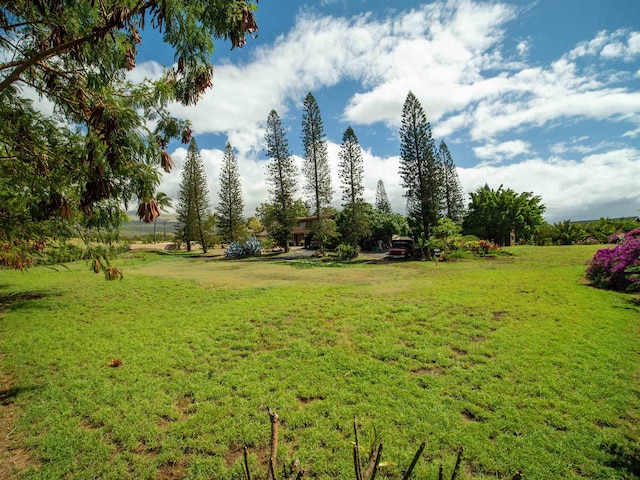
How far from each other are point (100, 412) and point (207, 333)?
2.77 m

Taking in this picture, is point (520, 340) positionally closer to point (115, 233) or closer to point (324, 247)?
point (115, 233)

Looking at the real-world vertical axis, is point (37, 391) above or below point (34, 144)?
below

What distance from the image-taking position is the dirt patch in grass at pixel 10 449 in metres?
3.12

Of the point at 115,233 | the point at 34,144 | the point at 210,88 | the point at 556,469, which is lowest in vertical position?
the point at 556,469

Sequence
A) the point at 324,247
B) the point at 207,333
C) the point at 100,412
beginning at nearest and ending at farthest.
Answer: the point at 100,412
the point at 207,333
the point at 324,247

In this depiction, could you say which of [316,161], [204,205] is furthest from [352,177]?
[204,205]

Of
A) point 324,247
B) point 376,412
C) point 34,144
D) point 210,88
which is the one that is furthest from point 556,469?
point 324,247

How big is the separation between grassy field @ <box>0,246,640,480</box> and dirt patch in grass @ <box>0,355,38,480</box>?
0.13ft

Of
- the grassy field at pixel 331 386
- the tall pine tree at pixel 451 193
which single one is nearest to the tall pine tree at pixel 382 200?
the tall pine tree at pixel 451 193

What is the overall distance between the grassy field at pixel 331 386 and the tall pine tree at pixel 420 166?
16.9 meters

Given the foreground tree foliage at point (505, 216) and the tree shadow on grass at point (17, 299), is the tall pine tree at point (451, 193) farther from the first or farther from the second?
the tree shadow on grass at point (17, 299)

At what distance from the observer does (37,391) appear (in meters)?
4.57

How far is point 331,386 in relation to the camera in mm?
4395

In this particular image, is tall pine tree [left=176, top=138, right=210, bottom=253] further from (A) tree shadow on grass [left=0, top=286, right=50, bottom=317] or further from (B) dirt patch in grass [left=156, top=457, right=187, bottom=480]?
(B) dirt patch in grass [left=156, top=457, right=187, bottom=480]
